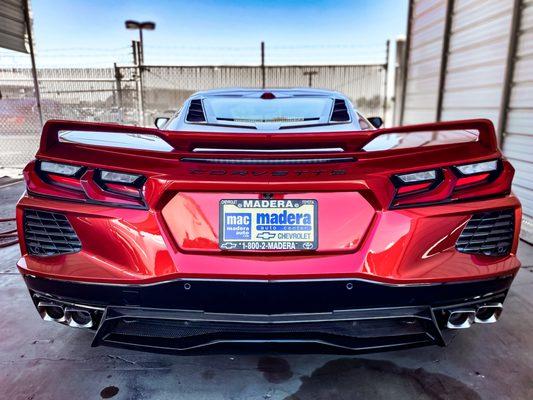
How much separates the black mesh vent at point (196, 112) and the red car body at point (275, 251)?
1.10m

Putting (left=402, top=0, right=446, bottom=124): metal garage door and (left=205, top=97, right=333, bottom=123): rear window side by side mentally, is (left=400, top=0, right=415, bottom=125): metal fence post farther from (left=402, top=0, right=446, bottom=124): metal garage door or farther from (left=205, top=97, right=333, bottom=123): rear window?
(left=205, top=97, right=333, bottom=123): rear window

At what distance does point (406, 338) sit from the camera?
1.53 meters

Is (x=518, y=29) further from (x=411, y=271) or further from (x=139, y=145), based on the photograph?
(x=139, y=145)

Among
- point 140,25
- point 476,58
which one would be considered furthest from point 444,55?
point 140,25

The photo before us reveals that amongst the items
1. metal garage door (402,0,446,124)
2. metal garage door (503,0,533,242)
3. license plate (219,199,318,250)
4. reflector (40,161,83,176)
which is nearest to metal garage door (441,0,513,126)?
metal garage door (503,0,533,242)

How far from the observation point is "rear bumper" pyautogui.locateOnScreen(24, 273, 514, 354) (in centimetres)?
144

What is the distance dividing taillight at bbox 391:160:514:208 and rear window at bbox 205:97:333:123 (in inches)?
46.5

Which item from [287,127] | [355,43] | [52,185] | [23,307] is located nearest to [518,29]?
[287,127]

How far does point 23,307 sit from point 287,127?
2.06 meters

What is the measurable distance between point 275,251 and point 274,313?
0.23m

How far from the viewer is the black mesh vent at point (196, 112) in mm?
2657

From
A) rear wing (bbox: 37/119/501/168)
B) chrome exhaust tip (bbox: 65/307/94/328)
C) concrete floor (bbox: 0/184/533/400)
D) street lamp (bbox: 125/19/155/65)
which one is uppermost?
street lamp (bbox: 125/19/155/65)

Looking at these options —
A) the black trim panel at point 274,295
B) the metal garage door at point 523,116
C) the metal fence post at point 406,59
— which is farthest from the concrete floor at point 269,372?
the metal fence post at point 406,59

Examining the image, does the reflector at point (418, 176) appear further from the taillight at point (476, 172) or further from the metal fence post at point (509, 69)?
the metal fence post at point (509, 69)
